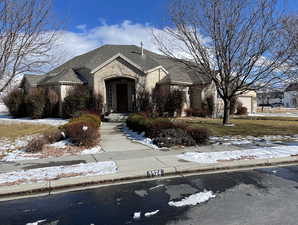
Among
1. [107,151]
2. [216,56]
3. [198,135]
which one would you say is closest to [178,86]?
[216,56]

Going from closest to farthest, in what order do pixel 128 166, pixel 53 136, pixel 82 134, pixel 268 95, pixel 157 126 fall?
pixel 128 166, pixel 82 134, pixel 53 136, pixel 157 126, pixel 268 95

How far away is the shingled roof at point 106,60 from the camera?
21.3 meters

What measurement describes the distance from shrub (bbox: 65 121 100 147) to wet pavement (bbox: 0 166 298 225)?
14.6 feet

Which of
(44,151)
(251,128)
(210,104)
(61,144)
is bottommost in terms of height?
(44,151)

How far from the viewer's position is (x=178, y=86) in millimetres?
22422

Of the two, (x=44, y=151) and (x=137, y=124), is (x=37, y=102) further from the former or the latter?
(x=44, y=151)

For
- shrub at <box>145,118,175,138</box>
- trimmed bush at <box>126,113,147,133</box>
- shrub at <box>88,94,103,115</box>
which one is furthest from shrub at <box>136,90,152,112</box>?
shrub at <box>145,118,175,138</box>

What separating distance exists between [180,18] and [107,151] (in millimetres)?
11790

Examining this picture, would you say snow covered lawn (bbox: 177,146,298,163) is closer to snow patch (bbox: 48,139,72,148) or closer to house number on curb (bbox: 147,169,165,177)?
house number on curb (bbox: 147,169,165,177)

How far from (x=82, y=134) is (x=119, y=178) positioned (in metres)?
4.25

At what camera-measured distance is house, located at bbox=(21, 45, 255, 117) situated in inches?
793

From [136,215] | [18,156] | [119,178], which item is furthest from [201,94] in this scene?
[136,215]

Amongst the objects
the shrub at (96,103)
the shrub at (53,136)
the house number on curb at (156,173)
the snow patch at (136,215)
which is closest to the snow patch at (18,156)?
the shrub at (53,136)

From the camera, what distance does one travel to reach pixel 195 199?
15.0 feet
